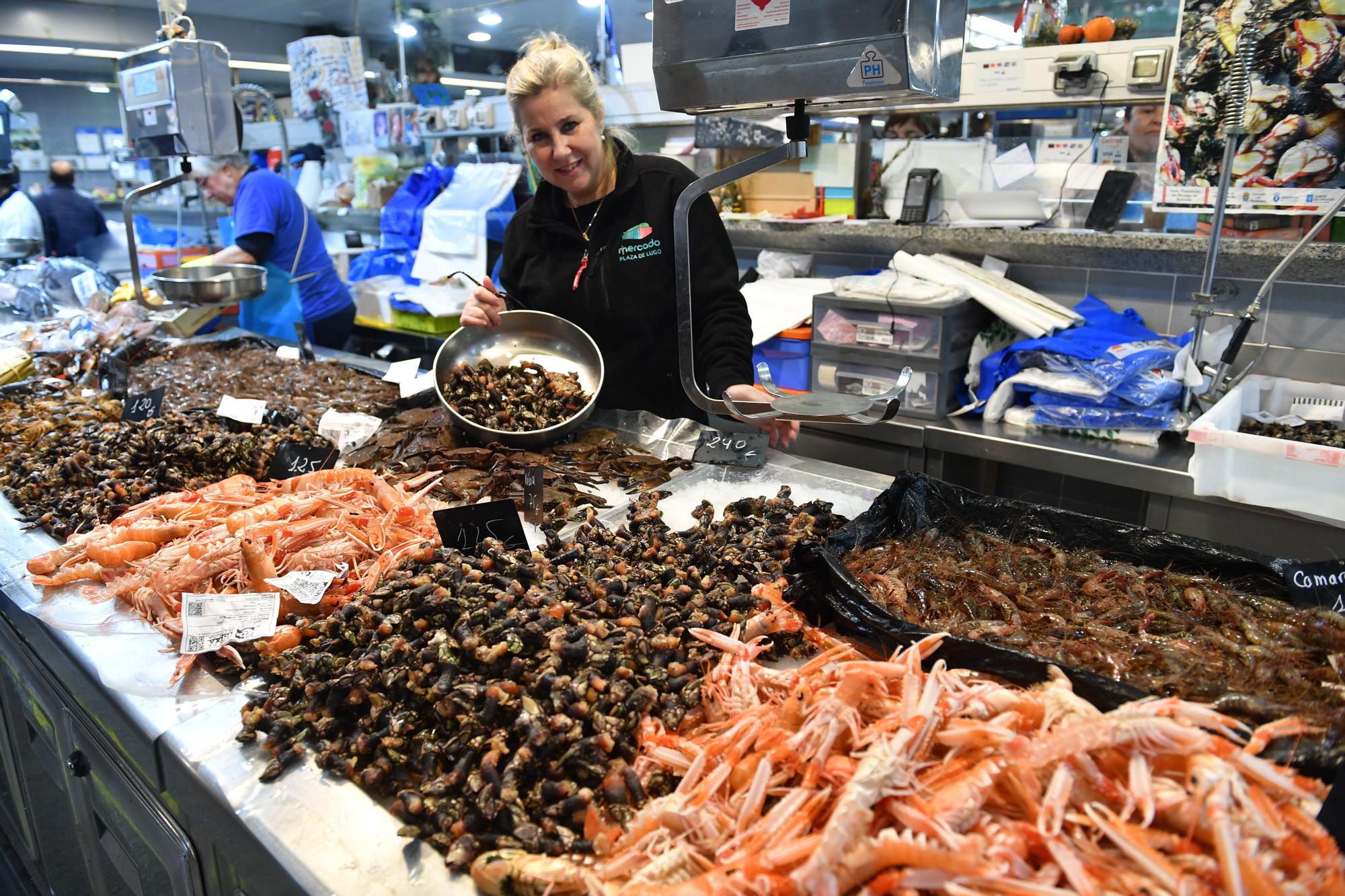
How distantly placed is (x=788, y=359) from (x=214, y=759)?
3221 millimetres

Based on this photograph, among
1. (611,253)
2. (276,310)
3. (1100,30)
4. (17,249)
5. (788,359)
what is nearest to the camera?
(611,253)

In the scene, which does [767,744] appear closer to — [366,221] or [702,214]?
[702,214]

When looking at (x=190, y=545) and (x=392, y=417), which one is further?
(x=392, y=417)

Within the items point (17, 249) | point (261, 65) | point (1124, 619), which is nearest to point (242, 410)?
point (1124, 619)

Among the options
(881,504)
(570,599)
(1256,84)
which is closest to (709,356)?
(881,504)

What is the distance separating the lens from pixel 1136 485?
10.0ft

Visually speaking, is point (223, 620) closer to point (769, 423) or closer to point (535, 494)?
point (535, 494)

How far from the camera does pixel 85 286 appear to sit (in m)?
5.58

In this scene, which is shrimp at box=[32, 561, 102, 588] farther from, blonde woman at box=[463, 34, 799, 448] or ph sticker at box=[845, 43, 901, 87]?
ph sticker at box=[845, 43, 901, 87]

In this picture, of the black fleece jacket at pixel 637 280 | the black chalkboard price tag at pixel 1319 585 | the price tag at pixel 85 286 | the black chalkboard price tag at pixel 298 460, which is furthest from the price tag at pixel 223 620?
the price tag at pixel 85 286

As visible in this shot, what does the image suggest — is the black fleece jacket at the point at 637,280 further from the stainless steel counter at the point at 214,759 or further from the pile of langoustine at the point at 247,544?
the pile of langoustine at the point at 247,544

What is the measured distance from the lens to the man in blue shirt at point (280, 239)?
4824 millimetres

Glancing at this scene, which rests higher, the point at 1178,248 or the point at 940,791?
the point at 1178,248

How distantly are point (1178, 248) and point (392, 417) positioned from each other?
313 centimetres
